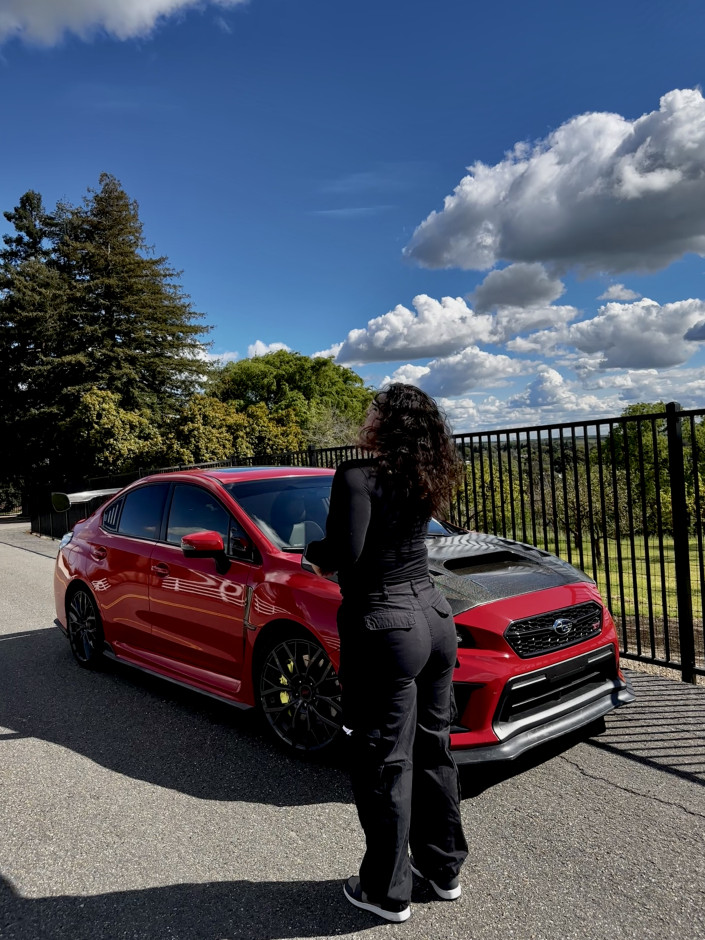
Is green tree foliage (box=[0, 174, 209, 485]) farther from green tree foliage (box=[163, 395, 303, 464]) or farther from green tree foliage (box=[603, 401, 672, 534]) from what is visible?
green tree foliage (box=[603, 401, 672, 534])

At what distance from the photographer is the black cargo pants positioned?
2529 mm

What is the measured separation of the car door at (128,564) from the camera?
5328mm

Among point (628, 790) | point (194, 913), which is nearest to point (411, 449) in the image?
point (194, 913)

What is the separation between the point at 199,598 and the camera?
184 inches

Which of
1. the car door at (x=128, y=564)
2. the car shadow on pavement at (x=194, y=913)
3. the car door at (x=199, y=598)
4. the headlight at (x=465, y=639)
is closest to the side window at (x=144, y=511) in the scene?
Result: the car door at (x=128, y=564)

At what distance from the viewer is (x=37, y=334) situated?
1602 inches

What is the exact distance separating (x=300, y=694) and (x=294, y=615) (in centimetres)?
45

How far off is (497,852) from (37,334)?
141 ft

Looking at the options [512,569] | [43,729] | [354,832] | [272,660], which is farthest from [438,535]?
[43,729]

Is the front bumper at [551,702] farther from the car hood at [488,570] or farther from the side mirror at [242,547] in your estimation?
the side mirror at [242,547]

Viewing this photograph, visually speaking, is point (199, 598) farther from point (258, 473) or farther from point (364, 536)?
point (364, 536)

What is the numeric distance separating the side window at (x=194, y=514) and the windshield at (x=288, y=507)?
173 mm

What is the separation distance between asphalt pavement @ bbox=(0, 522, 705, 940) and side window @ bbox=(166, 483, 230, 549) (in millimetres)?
1251

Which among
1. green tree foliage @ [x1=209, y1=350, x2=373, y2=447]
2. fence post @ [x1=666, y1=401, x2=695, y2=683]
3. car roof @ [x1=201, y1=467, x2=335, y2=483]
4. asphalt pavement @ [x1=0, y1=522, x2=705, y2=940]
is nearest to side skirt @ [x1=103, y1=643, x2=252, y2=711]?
asphalt pavement @ [x1=0, y1=522, x2=705, y2=940]
